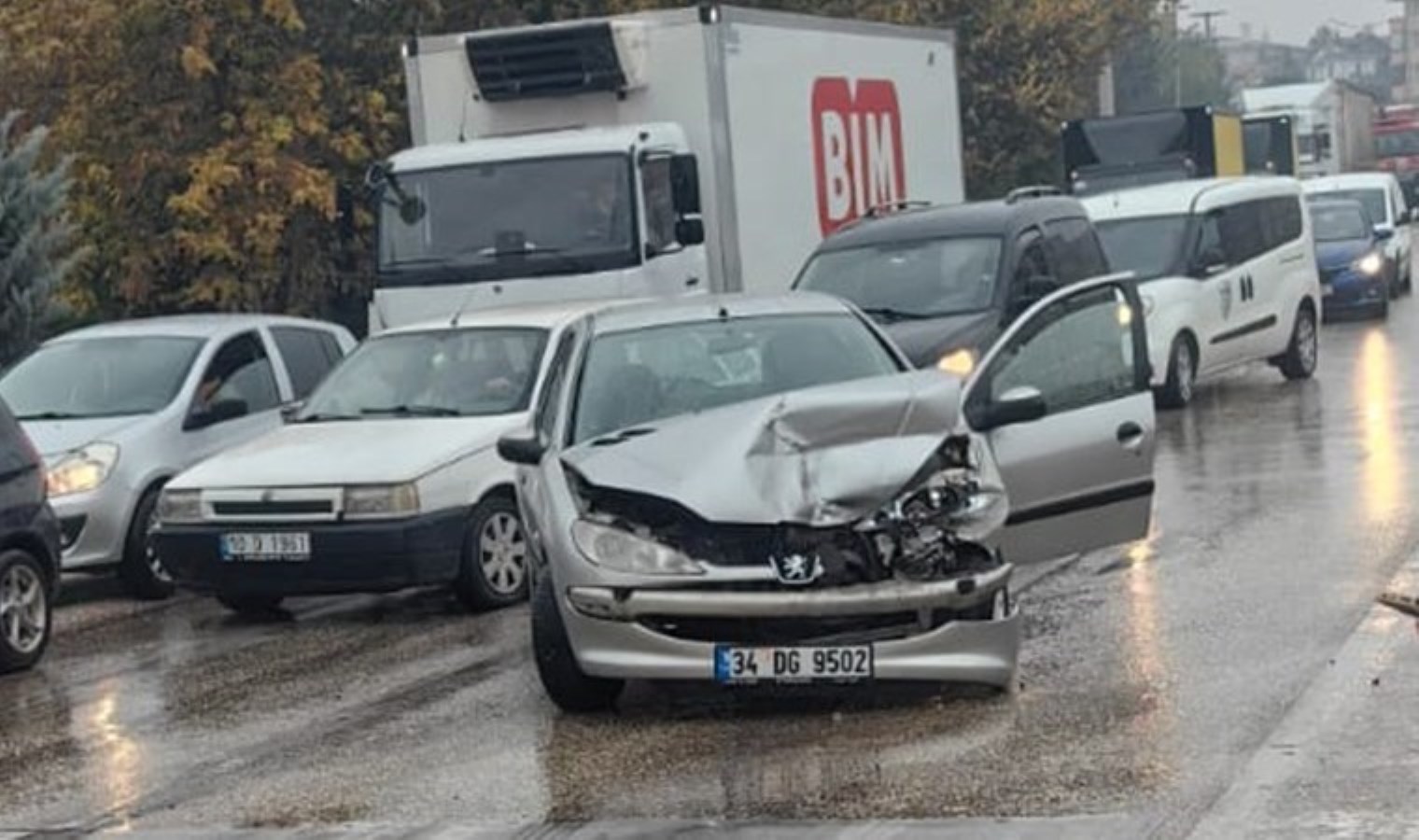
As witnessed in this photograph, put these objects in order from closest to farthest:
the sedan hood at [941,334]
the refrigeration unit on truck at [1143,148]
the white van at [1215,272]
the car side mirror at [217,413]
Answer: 1. the car side mirror at [217,413]
2. the sedan hood at [941,334]
3. the white van at [1215,272]
4. the refrigeration unit on truck at [1143,148]

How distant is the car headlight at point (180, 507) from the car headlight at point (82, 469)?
1.31 metres

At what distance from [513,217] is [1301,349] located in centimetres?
945

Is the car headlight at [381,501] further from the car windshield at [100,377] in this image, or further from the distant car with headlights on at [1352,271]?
the distant car with headlights on at [1352,271]

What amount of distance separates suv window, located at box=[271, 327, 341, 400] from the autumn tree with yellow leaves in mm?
8194

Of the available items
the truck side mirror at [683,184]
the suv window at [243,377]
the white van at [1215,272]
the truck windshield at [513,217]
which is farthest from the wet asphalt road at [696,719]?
the white van at [1215,272]

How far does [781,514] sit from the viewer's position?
28.3ft

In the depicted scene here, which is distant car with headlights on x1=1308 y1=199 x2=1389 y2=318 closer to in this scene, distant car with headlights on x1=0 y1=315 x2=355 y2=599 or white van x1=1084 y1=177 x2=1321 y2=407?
white van x1=1084 y1=177 x2=1321 y2=407

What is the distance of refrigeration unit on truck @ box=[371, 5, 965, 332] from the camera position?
1692 cm

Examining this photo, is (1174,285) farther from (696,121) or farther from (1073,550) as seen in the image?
(1073,550)

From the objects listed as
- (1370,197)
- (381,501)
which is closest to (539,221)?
(381,501)

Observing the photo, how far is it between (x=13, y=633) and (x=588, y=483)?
12.0ft

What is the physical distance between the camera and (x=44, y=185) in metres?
21.9

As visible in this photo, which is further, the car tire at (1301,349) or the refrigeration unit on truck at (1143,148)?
the refrigeration unit on truck at (1143,148)

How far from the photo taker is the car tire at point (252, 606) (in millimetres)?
12617
